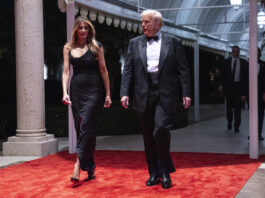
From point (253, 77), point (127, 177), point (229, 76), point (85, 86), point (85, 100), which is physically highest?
point (229, 76)

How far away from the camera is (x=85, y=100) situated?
191 inches

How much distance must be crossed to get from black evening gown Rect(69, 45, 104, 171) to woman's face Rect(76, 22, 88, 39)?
0.18 metres

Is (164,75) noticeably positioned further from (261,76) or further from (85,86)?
(261,76)

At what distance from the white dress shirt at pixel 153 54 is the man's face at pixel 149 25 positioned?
82mm

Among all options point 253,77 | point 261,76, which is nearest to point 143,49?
point 253,77

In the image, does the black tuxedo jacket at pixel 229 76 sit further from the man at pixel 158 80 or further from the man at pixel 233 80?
the man at pixel 158 80

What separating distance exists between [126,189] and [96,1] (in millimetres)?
4677

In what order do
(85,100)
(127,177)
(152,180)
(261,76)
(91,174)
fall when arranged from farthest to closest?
(261,76) < (127,177) < (91,174) < (85,100) < (152,180)

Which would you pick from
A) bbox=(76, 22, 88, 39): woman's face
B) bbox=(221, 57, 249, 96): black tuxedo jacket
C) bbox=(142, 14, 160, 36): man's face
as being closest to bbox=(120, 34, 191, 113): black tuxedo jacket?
bbox=(142, 14, 160, 36): man's face

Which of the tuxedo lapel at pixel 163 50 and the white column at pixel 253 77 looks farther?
the white column at pixel 253 77

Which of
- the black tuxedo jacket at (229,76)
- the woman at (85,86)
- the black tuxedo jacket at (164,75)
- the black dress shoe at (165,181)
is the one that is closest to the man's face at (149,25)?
the black tuxedo jacket at (164,75)

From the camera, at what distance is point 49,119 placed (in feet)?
33.1

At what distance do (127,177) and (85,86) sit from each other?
3.90 feet

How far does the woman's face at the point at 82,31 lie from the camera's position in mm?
4852
